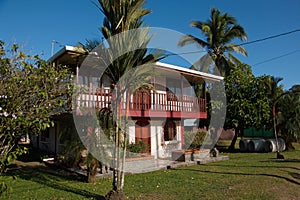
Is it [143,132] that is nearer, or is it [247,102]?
[143,132]

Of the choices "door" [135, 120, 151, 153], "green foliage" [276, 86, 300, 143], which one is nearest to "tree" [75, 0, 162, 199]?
"door" [135, 120, 151, 153]

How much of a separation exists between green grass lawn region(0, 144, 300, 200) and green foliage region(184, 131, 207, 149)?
354cm

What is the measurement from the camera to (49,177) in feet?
31.0

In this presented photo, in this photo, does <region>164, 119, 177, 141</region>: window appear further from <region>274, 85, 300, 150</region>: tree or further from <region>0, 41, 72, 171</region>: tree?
<region>0, 41, 72, 171</region>: tree

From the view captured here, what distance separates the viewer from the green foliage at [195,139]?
14.3m

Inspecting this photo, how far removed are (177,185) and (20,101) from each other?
5608mm

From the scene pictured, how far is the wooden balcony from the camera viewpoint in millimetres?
10595

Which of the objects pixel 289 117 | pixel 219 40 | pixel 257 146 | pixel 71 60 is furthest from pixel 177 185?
pixel 219 40

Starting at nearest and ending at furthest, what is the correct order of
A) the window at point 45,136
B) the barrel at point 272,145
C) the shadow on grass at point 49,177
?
the shadow on grass at point 49,177, the window at point 45,136, the barrel at point 272,145

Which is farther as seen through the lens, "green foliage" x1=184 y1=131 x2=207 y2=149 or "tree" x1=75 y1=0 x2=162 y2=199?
"green foliage" x1=184 y1=131 x2=207 y2=149

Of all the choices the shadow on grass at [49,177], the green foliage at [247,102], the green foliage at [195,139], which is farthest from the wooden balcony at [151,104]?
the green foliage at [247,102]

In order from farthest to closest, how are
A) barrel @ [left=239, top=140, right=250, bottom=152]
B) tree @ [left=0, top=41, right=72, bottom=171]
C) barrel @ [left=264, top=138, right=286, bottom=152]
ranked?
barrel @ [left=239, top=140, right=250, bottom=152]
barrel @ [left=264, top=138, right=286, bottom=152]
tree @ [left=0, top=41, right=72, bottom=171]

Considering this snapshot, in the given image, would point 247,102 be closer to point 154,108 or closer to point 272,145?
point 272,145

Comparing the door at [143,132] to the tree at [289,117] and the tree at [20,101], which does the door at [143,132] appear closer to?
the tree at [20,101]
